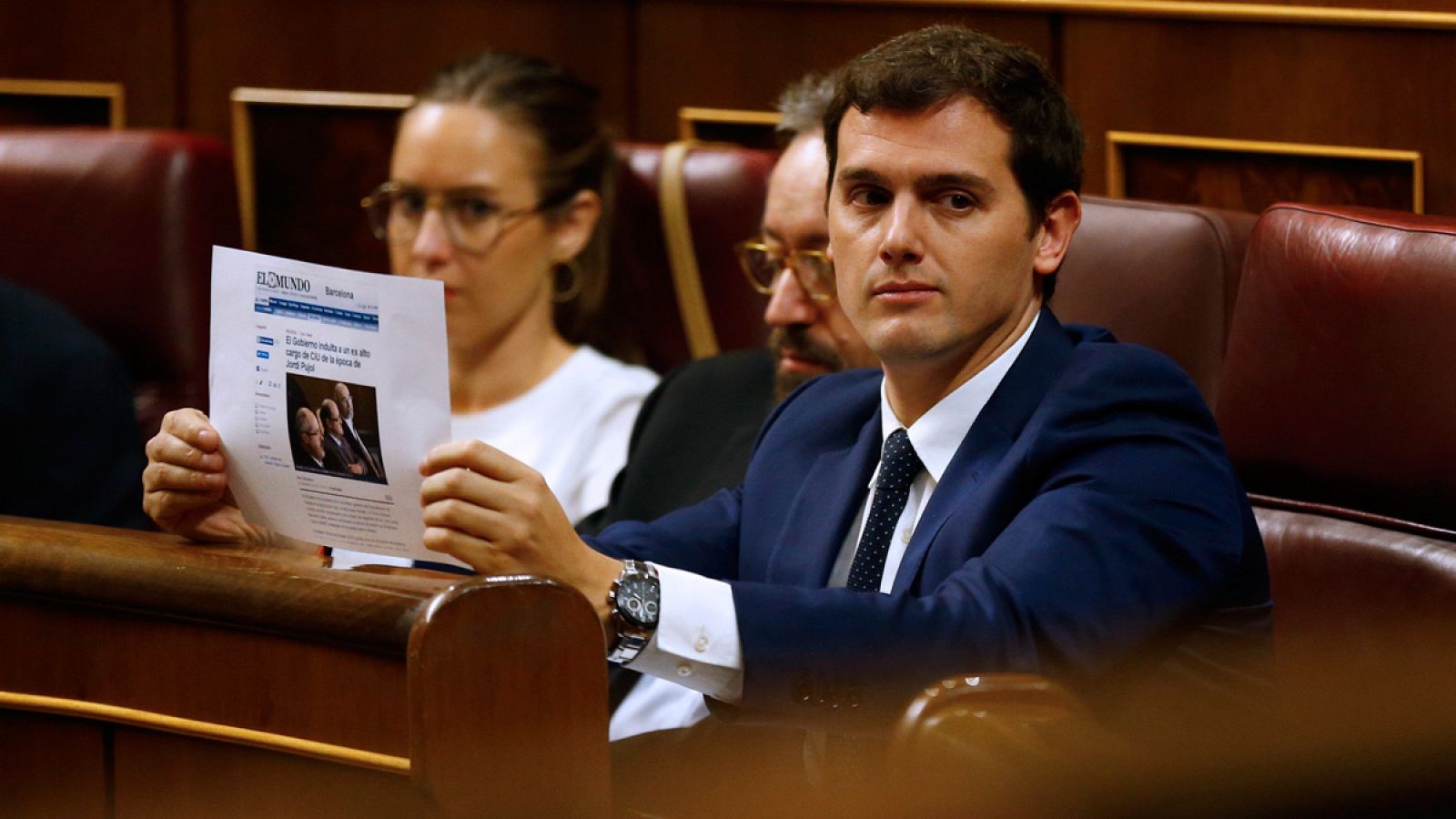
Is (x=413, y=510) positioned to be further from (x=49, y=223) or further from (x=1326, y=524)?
(x=49, y=223)

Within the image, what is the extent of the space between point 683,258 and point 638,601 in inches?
48.5

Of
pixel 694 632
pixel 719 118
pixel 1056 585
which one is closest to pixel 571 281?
pixel 719 118

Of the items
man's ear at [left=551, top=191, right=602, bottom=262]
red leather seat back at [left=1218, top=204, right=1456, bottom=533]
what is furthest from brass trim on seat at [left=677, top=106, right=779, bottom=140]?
red leather seat back at [left=1218, top=204, right=1456, bottom=533]

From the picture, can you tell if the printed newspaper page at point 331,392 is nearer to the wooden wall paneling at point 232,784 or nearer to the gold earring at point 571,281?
the wooden wall paneling at point 232,784

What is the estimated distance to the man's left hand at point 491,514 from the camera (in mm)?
1251

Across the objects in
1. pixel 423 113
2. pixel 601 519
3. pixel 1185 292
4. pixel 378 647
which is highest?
pixel 423 113

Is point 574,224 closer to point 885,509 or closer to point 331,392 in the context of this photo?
point 885,509

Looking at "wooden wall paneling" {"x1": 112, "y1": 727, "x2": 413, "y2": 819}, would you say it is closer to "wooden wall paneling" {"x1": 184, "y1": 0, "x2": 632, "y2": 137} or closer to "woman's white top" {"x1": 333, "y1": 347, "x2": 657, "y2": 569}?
"woman's white top" {"x1": 333, "y1": 347, "x2": 657, "y2": 569}

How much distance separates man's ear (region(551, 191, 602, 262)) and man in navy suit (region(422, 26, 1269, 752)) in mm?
895

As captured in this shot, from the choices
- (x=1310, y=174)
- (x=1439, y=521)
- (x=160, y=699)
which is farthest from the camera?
(x=1310, y=174)

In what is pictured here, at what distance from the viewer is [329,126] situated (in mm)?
3064

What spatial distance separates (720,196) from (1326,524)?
3.58ft

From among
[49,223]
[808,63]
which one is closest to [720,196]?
[808,63]

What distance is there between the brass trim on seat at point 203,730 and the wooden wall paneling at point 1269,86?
4.87ft
